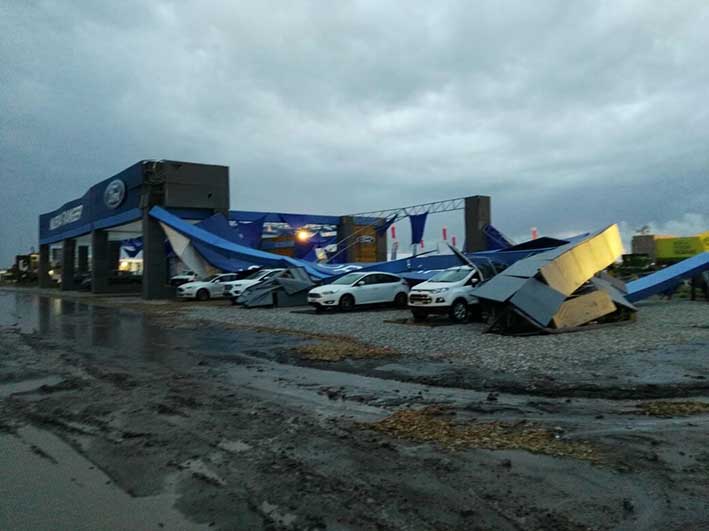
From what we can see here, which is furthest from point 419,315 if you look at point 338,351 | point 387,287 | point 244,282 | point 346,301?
point 244,282

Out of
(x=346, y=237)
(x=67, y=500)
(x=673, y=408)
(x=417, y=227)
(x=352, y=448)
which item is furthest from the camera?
(x=346, y=237)

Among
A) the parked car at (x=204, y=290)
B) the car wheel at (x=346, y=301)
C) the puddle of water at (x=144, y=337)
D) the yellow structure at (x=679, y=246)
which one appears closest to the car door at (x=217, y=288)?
the parked car at (x=204, y=290)

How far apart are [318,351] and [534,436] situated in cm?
640

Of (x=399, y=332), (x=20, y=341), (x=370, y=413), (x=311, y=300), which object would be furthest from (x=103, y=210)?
(x=370, y=413)

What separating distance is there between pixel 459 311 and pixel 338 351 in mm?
6584

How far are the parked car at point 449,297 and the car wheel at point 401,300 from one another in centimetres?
477

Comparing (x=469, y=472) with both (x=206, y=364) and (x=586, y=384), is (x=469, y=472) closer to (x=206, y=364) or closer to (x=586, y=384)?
(x=586, y=384)

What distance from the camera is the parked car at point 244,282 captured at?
94.2 feet

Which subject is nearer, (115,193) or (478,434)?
(478,434)

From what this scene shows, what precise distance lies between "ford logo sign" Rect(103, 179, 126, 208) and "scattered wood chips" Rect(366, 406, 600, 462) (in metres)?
36.0

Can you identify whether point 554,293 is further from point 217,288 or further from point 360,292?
point 217,288

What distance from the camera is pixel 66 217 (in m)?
52.3

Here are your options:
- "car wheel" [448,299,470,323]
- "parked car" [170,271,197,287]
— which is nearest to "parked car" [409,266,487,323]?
"car wheel" [448,299,470,323]

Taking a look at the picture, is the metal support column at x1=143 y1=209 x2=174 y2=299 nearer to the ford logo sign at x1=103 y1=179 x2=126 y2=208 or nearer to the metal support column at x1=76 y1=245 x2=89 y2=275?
the ford logo sign at x1=103 y1=179 x2=126 y2=208
